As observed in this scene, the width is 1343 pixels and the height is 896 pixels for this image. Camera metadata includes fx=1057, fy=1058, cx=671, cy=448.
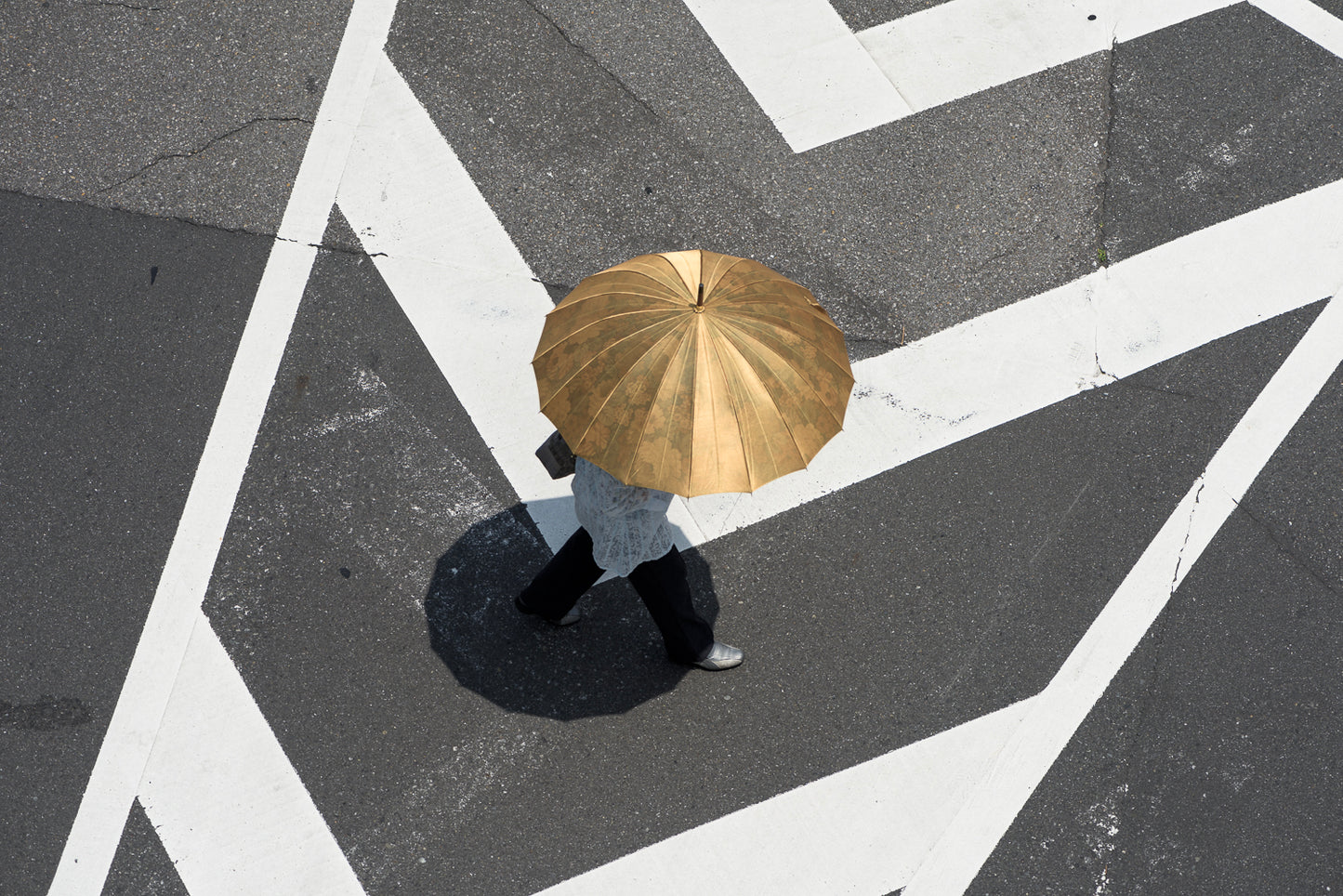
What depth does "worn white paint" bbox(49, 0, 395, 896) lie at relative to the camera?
4.13 m

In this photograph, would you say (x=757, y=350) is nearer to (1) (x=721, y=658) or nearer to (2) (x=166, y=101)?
(1) (x=721, y=658)

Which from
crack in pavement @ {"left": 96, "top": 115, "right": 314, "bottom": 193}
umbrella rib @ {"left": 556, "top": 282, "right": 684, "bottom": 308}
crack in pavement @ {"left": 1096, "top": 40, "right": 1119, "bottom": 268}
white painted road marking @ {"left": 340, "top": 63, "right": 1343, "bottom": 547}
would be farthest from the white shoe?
crack in pavement @ {"left": 96, "top": 115, "right": 314, "bottom": 193}

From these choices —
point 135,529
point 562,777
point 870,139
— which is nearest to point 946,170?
point 870,139

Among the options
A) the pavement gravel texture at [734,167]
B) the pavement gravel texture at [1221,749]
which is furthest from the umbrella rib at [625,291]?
the pavement gravel texture at [1221,749]

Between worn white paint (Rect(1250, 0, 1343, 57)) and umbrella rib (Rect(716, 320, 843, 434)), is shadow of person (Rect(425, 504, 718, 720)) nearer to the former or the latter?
umbrella rib (Rect(716, 320, 843, 434))

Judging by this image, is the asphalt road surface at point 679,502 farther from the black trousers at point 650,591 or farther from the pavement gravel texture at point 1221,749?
the black trousers at point 650,591

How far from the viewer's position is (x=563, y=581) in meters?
4.05

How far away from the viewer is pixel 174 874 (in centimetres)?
408

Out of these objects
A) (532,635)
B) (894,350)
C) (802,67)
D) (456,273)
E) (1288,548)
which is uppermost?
(802,67)

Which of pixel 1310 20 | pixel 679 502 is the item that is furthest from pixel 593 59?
pixel 1310 20

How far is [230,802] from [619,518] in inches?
81.6

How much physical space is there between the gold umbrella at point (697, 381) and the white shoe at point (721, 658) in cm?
139

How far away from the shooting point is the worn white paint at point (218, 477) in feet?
13.5

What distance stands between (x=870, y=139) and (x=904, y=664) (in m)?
2.60
